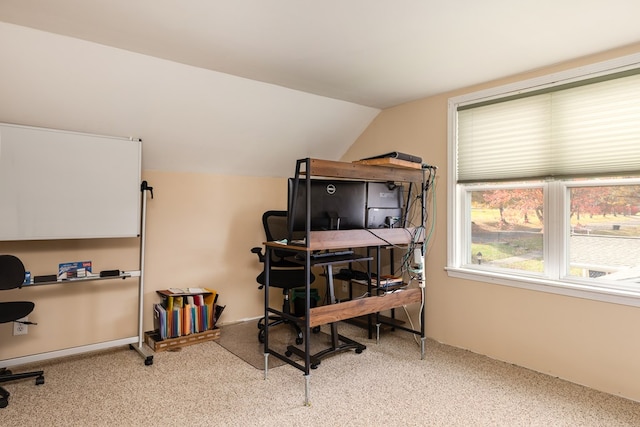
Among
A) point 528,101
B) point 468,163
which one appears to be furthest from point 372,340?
point 528,101

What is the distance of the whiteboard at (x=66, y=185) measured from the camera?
2.68 m

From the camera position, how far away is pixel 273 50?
2.58m

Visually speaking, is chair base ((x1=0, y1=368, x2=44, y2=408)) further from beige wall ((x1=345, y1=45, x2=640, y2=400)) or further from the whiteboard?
beige wall ((x1=345, y1=45, x2=640, y2=400))

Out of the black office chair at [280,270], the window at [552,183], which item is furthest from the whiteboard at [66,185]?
the window at [552,183]

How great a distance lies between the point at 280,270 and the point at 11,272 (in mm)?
2083

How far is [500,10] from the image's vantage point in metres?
2.05

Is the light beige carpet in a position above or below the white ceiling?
below

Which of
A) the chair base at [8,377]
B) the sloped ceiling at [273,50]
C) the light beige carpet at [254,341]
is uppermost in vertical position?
the sloped ceiling at [273,50]

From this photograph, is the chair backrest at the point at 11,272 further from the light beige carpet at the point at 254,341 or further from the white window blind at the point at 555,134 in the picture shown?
the white window blind at the point at 555,134

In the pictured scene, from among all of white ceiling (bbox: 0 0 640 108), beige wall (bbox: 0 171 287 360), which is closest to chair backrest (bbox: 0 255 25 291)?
beige wall (bbox: 0 171 287 360)

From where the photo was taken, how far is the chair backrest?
245 centimetres

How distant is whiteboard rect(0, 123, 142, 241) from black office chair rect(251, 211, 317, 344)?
1216mm

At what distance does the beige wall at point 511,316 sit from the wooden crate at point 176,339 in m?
2.05

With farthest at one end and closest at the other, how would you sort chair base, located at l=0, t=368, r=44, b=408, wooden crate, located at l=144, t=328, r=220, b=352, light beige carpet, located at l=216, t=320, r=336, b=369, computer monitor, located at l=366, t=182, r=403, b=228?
1. wooden crate, located at l=144, t=328, r=220, b=352
2. light beige carpet, located at l=216, t=320, r=336, b=369
3. computer monitor, located at l=366, t=182, r=403, b=228
4. chair base, located at l=0, t=368, r=44, b=408
